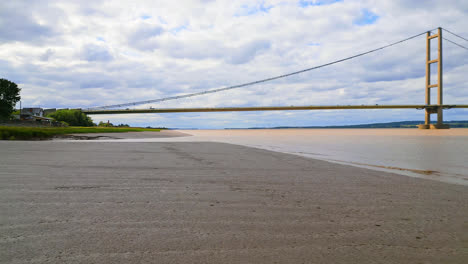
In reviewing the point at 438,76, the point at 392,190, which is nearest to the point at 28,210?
the point at 392,190

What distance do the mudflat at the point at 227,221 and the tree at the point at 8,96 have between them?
162 ft

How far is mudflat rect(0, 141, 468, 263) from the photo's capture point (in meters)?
1.45

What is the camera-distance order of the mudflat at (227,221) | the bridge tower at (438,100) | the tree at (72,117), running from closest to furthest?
1. the mudflat at (227,221)
2. the bridge tower at (438,100)
3. the tree at (72,117)

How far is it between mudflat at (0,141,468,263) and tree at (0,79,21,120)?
49.5 m

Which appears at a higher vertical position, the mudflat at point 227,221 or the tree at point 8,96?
the tree at point 8,96

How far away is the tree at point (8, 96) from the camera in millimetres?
41094

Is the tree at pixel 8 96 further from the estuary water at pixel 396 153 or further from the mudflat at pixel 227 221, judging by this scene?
the mudflat at pixel 227 221

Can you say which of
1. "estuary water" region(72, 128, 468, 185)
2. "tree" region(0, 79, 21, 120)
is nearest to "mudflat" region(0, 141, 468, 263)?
"estuary water" region(72, 128, 468, 185)

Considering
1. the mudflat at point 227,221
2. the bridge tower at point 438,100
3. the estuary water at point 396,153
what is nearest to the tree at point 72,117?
the estuary water at point 396,153

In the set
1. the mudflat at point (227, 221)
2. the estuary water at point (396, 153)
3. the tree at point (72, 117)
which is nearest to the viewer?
the mudflat at point (227, 221)

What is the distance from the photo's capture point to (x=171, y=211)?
217 centimetres

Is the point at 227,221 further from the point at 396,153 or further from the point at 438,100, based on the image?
the point at 438,100

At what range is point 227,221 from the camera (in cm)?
197

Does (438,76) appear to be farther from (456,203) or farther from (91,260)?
(91,260)
